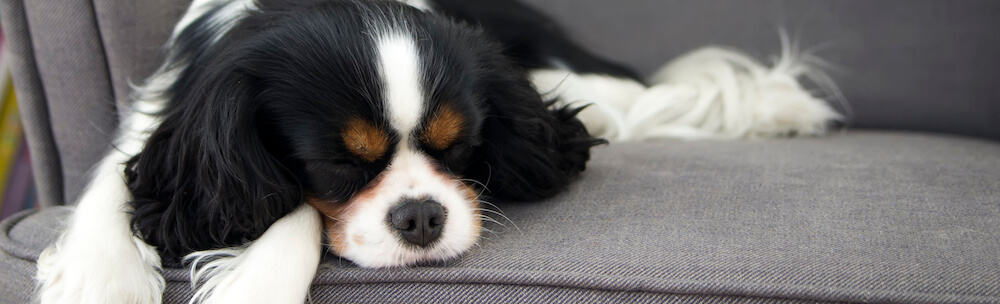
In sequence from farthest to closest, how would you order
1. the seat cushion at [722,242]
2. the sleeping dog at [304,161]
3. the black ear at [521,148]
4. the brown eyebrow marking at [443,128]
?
1. the black ear at [521,148]
2. the brown eyebrow marking at [443,128]
3. the sleeping dog at [304,161]
4. the seat cushion at [722,242]

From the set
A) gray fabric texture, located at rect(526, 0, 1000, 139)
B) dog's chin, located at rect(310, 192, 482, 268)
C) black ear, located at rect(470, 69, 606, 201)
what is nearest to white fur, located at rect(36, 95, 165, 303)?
dog's chin, located at rect(310, 192, 482, 268)

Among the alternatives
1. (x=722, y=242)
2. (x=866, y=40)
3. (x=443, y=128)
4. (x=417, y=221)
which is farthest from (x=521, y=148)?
(x=866, y=40)

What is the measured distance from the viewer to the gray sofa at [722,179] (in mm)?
1144

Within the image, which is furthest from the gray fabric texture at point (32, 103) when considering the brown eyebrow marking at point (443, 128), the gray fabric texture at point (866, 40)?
the gray fabric texture at point (866, 40)

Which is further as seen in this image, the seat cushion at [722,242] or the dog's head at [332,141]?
the dog's head at [332,141]

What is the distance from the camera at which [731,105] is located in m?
2.23

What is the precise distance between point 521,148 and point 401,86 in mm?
373

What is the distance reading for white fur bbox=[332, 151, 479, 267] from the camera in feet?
4.05

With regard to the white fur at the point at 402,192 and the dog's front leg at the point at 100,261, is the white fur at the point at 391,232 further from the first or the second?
the dog's front leg at the point at 100,261

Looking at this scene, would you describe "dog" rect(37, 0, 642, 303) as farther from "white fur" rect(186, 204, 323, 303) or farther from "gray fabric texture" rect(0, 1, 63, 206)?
"gray fabric texture" rect(0, 1, 63, 206)

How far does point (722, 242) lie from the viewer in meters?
1.25

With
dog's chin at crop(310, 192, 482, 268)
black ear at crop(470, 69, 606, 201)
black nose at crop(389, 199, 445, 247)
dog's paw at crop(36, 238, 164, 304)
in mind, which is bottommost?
Result: dog's paw at crop(36, 238, 164, 304)

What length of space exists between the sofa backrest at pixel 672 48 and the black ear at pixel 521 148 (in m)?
0.85

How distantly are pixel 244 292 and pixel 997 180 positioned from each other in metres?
1.42
